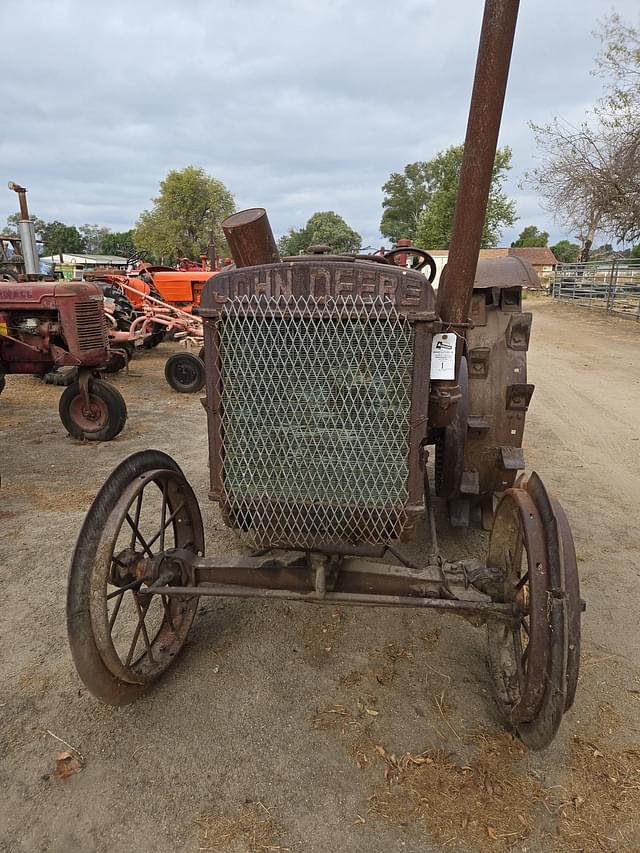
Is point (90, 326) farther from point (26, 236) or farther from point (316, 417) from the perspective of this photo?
point (316, 417)

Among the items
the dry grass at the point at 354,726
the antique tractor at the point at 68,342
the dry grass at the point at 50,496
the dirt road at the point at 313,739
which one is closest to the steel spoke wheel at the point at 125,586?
the dirt road at the point at 313,739

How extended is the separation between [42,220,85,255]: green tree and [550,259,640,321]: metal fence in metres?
62.6

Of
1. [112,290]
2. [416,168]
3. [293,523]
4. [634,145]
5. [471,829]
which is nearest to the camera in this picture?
[471,829]

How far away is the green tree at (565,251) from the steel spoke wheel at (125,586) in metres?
60.3

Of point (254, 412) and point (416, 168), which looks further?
point (416, 168)

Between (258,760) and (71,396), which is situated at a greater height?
(71,396)

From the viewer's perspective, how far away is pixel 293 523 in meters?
2.31

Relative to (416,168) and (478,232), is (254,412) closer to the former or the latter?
(478,232)

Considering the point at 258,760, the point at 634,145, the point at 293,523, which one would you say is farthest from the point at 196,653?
the point at 634,145

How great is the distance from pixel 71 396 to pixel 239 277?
4376 mm

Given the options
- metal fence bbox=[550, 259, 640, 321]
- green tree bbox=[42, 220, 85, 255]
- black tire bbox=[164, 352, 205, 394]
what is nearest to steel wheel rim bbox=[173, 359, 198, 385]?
black tire bbox=[164, 352, 205, 394]

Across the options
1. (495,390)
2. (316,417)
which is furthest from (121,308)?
(316,417)

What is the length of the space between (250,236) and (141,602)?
62.1 inches

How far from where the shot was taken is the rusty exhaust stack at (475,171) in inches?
79.0
